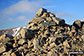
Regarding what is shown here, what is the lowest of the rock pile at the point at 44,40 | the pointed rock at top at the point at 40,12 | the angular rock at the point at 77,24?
the rock pile at the point at 44,40

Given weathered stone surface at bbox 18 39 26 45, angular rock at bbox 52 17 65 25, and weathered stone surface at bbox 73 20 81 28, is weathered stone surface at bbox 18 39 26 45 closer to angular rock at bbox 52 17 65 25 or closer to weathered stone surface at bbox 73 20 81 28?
angular rock at bbox 52 17 65 25

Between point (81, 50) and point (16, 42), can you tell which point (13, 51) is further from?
point (81, 50)

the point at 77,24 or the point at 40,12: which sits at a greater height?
the point at 40,12

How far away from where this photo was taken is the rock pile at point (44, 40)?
22.5m

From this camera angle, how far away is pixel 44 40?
24.8m

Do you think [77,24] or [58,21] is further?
[77,24]

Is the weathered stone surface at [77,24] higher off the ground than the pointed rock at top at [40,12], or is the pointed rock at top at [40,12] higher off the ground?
the pointed rock at top at [40,12]

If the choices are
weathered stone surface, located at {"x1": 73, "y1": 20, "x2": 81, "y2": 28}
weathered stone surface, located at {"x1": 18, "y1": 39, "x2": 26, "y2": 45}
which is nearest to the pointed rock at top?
weathered stone surface, located at {"x1": 73, "y1": 20, "x2": 81, "y2": 28}

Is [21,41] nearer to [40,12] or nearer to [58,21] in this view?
[58,21]

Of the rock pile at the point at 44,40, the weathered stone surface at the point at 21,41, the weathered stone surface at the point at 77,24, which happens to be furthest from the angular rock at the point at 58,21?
the weathered stone surface at the point at 21,41

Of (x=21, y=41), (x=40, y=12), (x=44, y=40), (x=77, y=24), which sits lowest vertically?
(x=44, y=40)

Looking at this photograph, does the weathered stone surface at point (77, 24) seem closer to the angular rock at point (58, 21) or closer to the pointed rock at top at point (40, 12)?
the angular rock at point (58, 21)

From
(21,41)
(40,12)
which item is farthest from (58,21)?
(21,41)

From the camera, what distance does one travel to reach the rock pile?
73.7 feet
